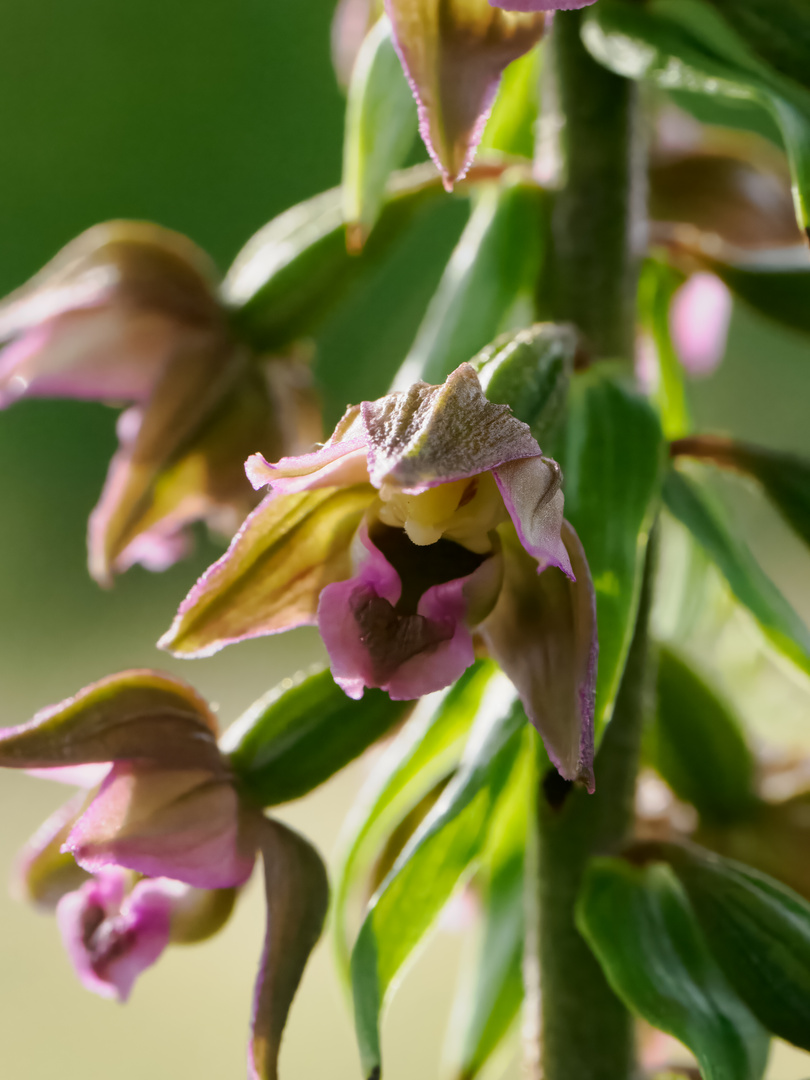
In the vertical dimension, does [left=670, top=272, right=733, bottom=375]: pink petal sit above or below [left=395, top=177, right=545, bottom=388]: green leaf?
below

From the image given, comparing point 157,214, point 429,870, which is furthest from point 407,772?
point 157,214

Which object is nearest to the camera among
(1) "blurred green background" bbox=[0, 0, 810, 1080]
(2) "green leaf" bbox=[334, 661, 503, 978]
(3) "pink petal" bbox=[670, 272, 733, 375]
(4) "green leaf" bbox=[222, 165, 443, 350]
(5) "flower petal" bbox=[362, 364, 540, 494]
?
(5) "flower petal" bbox=[362, 364, 540, 494]

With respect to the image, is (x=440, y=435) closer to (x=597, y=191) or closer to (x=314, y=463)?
(x=314, y=463)

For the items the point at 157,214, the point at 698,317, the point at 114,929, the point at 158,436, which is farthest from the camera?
the point at 157,214

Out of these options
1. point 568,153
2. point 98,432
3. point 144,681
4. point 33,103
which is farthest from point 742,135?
point 33,103

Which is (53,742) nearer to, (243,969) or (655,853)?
(655,853)

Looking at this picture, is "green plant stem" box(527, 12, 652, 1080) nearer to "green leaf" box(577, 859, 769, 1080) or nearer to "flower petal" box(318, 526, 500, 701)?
"green leaf" box(577, 859, 769, 1080)

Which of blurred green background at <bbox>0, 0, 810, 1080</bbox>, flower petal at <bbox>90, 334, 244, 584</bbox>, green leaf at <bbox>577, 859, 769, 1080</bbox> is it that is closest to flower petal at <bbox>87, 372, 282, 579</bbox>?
flower petal at <bbox>90, 334, 244, 584</bbox>
